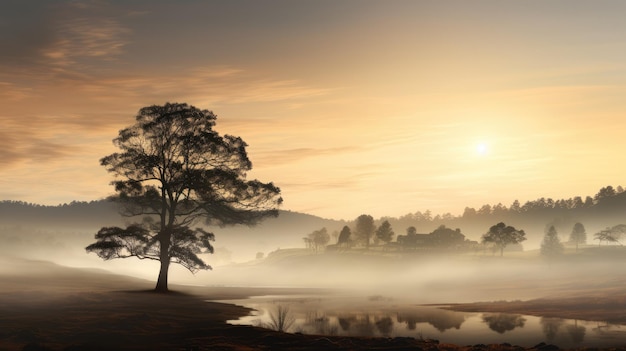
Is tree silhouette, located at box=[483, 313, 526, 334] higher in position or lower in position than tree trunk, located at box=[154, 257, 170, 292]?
lower

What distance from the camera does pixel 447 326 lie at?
3834 centimetres

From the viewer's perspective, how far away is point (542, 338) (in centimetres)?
3294

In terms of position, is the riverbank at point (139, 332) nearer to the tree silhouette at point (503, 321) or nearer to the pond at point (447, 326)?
the pond at point (447, 326)

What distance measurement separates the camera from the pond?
32.5 metres

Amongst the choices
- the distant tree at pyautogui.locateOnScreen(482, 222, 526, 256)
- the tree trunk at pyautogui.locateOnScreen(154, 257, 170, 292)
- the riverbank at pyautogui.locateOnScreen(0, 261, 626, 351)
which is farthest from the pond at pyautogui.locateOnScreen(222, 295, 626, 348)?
the distant tree at pyautogui.locateOnScreen(482, 222, 526, 256)

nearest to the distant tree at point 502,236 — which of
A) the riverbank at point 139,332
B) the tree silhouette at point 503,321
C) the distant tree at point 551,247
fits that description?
the distant tree at point 551,247

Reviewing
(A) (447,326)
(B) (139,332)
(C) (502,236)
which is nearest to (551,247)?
(C) (502,236)

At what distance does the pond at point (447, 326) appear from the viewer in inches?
1280

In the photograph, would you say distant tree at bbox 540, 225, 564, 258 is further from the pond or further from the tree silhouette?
the pond

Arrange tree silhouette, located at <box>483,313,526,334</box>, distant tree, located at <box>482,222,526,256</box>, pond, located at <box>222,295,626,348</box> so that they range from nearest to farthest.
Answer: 1. pond, located at <box>222,295,626,348</box>
2. tree silhouette, located at <box>483,313,526,334</box>
3. distant tree, located at <box>482,222,526,256</box>

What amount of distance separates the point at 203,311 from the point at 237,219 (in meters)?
16.3

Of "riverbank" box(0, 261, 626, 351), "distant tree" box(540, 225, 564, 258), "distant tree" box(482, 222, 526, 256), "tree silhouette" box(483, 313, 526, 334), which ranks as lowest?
"tree silhouette" box(483, 313, 526, 334)

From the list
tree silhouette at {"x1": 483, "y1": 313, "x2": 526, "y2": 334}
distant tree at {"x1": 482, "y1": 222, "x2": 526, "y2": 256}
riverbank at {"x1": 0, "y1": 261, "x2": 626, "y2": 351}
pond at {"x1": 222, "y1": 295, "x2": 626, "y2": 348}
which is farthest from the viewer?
distant tree at {"x1": 482, "y1": 222, "x2": 526, "y2": 256}

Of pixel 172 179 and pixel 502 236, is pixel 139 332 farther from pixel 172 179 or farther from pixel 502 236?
pixel 502 236
